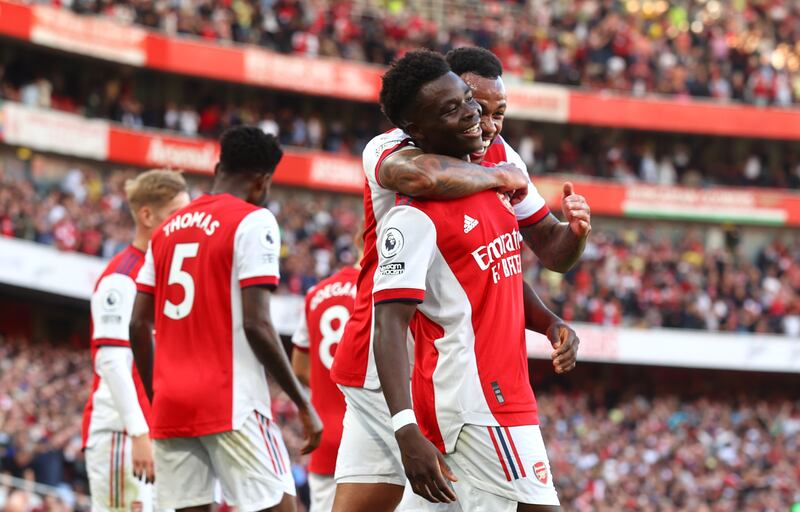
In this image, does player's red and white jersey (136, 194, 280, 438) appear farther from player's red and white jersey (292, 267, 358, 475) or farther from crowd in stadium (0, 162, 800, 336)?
crowd in stadium (0, 162, 800, 336)

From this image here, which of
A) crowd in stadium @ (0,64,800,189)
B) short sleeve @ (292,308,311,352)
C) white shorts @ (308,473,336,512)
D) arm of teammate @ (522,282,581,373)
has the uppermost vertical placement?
crowd in stadium @ (0,64,800,189)

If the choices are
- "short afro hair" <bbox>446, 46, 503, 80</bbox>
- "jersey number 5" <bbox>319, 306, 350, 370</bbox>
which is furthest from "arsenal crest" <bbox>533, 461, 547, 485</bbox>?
"jersey number 5" <bbox>319, 306, 350, 370</bbox>

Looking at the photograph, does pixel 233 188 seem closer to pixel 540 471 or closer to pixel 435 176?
pixel 435 176

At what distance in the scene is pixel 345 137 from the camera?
3297 cm

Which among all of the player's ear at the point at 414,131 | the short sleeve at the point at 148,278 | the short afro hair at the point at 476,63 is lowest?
the short sleeve at the point at 148,278

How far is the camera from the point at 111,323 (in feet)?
21.6

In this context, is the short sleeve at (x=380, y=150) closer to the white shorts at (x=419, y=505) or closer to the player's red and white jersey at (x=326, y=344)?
the white shorts at (x=419, y=505)

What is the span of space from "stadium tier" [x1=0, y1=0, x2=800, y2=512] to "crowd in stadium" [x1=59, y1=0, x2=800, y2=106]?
68 mm

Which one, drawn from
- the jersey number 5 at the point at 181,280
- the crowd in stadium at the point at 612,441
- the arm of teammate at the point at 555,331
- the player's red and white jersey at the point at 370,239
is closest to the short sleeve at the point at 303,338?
the jersey number 5 at the point at 181,280

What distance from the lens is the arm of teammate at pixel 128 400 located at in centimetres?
625

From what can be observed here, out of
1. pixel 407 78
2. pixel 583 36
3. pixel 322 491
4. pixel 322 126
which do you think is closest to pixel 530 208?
pixel 407 78

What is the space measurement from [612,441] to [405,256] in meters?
21.2

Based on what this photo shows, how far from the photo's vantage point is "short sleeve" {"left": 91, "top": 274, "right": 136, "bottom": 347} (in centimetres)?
655

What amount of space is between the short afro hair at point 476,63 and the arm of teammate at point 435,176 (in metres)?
0.56
